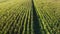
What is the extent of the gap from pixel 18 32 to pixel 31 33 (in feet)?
3.29

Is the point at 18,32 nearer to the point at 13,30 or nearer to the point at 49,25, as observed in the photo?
the point at 13,30

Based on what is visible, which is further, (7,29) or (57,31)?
(7,29)

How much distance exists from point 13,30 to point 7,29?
570mm

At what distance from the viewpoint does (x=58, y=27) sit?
46.4 feet

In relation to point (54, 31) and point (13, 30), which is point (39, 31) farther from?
point (13, 30)

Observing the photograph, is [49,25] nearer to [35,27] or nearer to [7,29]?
[35,27]

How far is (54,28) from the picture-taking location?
13758mm

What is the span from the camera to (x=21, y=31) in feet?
43.1

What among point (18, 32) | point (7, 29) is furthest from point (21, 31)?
point (7, 29)

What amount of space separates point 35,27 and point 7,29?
7.77ft

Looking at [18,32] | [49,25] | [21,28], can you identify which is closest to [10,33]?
[18,32]

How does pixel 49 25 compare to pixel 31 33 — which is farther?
pixel 49 25

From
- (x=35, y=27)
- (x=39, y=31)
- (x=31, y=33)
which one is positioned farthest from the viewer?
(x=35, y=27)

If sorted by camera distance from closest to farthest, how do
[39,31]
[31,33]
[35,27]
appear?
1. [31,33]
2. [39,31]
3. [35,27]
